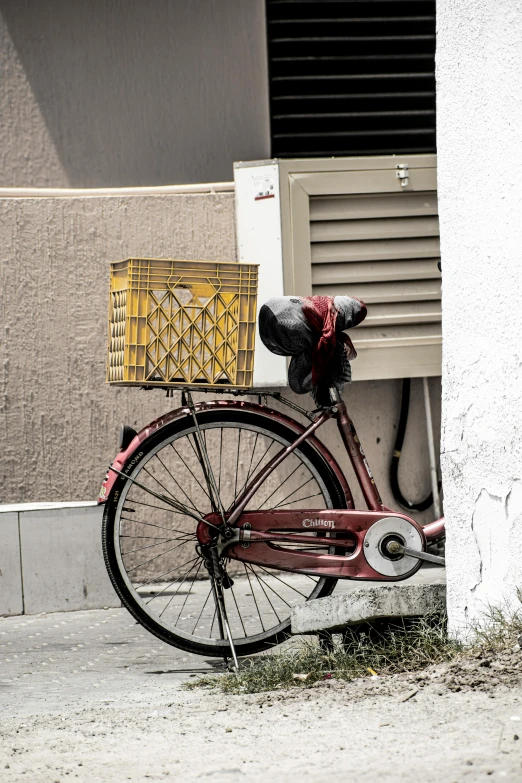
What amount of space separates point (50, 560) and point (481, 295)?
2.70 meters

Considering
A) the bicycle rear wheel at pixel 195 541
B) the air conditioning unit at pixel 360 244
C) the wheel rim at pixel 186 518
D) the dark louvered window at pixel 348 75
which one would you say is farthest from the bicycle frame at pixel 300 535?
the dark louvered window at pixel 348 75

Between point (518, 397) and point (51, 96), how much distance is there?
3635mm

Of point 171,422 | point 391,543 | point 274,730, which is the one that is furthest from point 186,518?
point 274,730

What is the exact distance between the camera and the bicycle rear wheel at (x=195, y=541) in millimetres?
4148

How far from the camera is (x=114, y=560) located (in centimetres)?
413

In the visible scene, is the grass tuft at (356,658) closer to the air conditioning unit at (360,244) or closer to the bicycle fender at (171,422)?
the bicycle fender at (171,422)

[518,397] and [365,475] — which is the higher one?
[518,397]

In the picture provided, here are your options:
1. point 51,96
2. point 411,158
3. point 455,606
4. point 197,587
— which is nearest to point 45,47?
point 51,96

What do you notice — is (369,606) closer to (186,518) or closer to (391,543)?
(391,543)

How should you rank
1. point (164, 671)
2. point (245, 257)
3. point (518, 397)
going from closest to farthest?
point (518, 397)
point (164, 671)
point (245, 257)

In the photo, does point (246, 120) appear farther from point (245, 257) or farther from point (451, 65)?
point (451, 65)

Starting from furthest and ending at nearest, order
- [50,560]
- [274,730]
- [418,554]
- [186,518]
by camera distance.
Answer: [186,518] < [50,560] < [418,554] < [274,730]

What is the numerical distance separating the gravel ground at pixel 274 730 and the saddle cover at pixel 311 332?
124 centimetres

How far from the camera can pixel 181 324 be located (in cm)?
403
